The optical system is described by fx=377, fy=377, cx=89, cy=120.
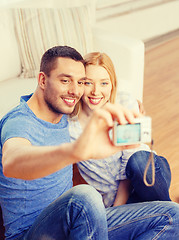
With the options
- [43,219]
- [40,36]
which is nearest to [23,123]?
[43,219]

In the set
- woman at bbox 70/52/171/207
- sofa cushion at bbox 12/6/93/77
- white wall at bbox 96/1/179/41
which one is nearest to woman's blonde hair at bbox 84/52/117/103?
woman at bbox 70/52/171/207

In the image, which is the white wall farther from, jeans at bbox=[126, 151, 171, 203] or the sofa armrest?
jeans at bbox=[126, 151, 171, 203]

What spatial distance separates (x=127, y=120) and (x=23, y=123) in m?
0.36

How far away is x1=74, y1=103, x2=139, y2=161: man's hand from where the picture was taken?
0.78 metres

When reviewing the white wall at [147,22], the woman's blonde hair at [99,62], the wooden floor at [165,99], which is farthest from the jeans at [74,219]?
the white wall at [147,22]

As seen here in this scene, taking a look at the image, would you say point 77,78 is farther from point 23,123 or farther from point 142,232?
point 142,232

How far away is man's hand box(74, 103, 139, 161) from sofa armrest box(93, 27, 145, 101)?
4.22 ft

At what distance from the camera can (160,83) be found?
9.96 ft

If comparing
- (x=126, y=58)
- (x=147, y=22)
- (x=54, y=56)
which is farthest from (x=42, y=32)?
(x=147, y=22)

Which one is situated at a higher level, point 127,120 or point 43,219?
point 127,120

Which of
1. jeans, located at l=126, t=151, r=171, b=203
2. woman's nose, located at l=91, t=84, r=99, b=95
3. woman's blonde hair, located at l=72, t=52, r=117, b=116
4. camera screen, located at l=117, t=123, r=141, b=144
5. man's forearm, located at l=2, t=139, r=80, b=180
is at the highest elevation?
woman's blonde hair, located at l=72, t=52, r=117, b=116

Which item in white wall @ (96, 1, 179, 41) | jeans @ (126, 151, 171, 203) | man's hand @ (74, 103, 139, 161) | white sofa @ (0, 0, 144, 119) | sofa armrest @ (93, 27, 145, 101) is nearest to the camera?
man's hand @ (74, 103, 139, 161)

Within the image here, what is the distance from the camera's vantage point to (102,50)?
2273 millimetres

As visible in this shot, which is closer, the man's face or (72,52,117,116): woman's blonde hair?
the man's face
